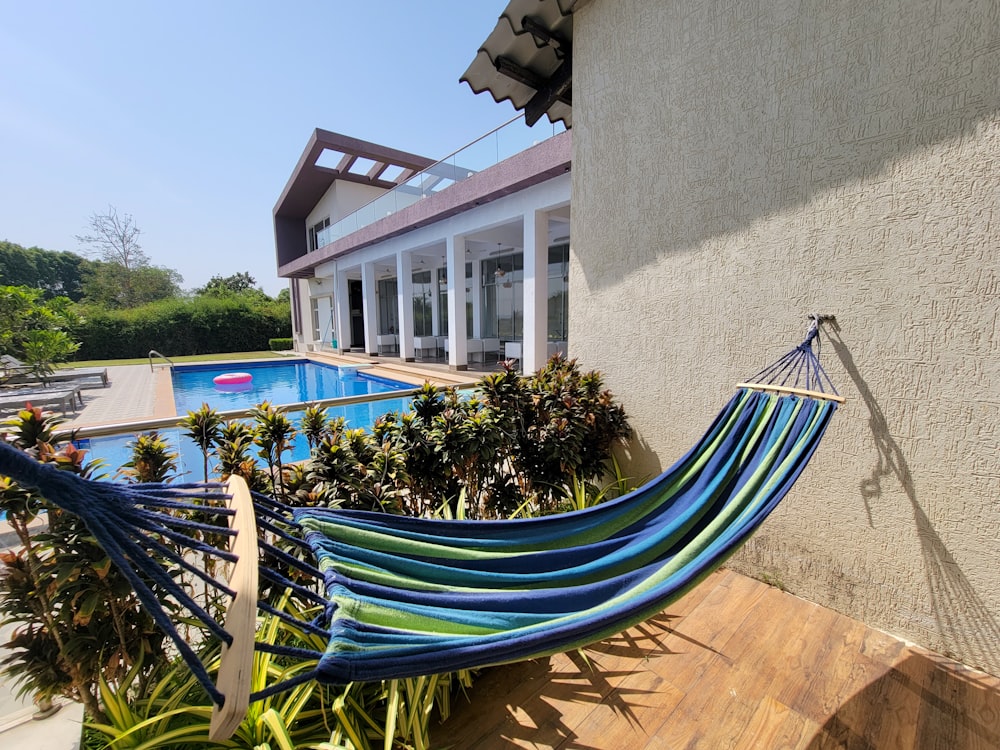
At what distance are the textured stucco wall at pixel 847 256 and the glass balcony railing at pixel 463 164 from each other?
2.97m

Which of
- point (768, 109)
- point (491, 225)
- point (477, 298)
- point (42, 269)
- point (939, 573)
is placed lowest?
point (939, 573)

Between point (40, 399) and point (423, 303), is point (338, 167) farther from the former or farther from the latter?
point (40, 399)

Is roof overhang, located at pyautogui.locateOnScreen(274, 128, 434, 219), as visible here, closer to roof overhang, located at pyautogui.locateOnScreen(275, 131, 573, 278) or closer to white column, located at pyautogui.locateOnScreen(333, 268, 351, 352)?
roof overhang, located at pyautogui.locateOnScreen(275, 131, 573, 278)

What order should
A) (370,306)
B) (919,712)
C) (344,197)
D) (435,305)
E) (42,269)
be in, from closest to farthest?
(919,712)
(370,306)
(435,305)
(344,197)
(42,269)

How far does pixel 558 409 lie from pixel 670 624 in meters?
1.29

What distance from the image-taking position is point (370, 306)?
13.1 meters

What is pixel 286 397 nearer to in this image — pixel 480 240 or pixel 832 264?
pixel 480 240

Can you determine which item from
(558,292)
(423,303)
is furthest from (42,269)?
(558,292)

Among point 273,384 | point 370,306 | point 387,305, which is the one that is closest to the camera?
point 273,384

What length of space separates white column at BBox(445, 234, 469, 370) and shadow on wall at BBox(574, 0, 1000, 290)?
6.18 m

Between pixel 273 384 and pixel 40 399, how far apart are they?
554cm

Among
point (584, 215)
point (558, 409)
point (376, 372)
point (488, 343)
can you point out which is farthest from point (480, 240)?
→ point (558, 409)

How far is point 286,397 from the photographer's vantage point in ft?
34.5

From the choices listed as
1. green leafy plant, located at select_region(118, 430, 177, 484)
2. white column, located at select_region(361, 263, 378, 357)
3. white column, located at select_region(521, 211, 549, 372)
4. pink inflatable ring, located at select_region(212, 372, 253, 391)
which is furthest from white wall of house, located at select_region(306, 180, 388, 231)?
green leafy plant, located at select_region(118, 430, 177, 484)
